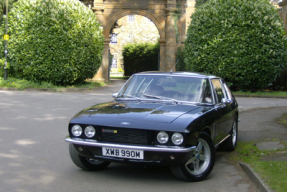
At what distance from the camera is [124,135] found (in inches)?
191

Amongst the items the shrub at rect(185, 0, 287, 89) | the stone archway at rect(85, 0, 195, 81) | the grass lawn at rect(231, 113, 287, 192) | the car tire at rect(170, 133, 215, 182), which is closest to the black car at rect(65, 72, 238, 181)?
the car tire at rect(170, 133, 215, 182)

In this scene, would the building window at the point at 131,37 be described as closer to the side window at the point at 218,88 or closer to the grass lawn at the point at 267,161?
the grass lawn at the point at 267,161

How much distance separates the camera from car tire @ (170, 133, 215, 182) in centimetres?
493

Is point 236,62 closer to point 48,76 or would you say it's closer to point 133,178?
point 48,76

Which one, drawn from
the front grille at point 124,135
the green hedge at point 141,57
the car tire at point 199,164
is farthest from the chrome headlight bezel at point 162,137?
the green hedge at point 141,57

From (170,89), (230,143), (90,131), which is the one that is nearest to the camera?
(90,131)

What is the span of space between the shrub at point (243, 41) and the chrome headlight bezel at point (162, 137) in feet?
55.0

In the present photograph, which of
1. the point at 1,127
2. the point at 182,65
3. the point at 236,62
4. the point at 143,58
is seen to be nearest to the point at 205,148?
the point at 1,127

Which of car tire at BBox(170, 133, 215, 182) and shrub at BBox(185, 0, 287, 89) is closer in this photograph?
car tire at BBox(170, 133, 215, 182)

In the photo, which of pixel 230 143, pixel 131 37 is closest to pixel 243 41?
pixel 230 143

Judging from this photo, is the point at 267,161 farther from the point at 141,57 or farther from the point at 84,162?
the point at 141,57

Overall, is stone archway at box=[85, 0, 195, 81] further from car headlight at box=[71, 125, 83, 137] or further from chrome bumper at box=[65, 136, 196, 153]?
chrome bumper at box=[65, 136, 196, 153]

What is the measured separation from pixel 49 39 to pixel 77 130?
1627cm

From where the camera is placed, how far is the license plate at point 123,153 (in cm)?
474
